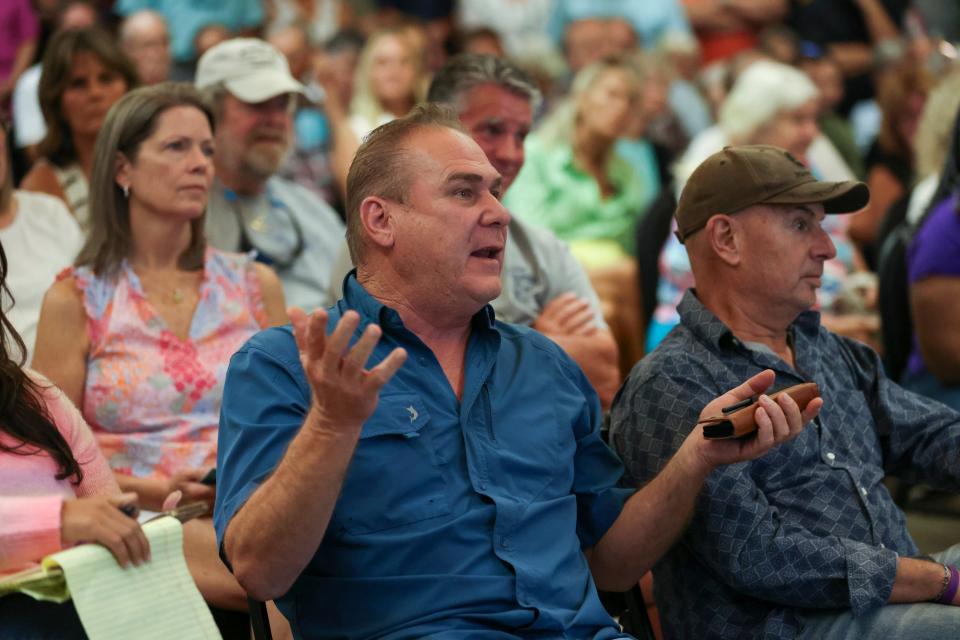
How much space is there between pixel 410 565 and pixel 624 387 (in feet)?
2.24

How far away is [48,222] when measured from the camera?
385cm

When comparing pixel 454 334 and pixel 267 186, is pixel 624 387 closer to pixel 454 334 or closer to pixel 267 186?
pixel 454 334

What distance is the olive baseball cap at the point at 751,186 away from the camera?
267cm

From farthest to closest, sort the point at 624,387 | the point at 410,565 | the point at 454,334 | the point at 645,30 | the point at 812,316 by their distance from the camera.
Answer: the point at 645,30
the point at 812,316
the point at 624,387
the point at 454,334
the point at 410,565

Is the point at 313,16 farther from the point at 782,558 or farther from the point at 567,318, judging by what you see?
the point at 782,558

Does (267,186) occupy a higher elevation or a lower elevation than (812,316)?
lower

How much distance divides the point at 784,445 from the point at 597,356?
1003 mm

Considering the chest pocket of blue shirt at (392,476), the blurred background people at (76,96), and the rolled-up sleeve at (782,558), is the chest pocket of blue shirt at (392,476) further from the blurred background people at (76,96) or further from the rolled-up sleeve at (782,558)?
the blurred background people at (76,96)

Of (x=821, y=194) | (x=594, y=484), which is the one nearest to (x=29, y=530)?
(x=594, y=484)

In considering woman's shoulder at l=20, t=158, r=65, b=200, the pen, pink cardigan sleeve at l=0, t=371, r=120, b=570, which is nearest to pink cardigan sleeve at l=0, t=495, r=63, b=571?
pink cardigan sleeve at l=0, t=371, r=120, b=570

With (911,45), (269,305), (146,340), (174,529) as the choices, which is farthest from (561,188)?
(174,529)

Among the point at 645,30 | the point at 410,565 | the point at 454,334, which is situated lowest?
the point at 645,30

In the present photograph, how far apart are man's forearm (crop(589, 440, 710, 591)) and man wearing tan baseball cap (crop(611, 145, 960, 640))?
0.09 m

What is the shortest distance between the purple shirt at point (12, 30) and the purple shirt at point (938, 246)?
4.38m
